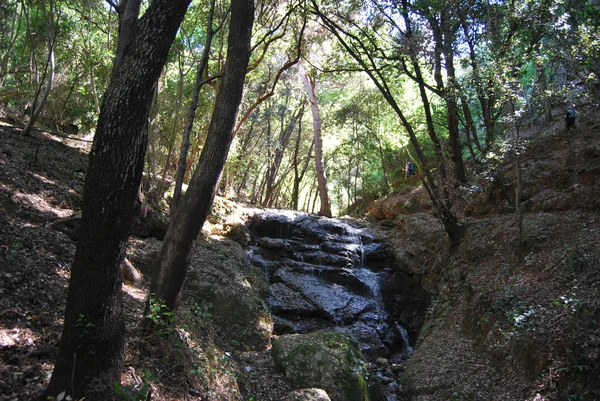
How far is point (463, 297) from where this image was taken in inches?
338

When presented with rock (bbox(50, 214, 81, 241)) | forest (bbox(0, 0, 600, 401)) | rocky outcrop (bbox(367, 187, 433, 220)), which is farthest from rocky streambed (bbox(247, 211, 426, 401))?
rock (bbox(50, 214, 81, 241))

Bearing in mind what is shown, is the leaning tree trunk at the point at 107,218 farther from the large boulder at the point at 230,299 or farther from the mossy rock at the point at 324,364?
the large boulder at the point at 230,299

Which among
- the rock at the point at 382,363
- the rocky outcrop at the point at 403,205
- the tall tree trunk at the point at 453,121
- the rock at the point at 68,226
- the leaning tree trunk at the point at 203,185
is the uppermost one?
the tall tree trunk at the point at 453,121

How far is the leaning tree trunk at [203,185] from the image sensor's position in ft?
16.4

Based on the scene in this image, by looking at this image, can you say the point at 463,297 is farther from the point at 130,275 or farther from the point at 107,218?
the point at 107,218

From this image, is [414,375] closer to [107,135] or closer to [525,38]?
[107,135]

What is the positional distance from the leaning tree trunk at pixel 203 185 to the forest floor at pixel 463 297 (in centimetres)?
74

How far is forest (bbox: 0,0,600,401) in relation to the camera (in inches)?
129

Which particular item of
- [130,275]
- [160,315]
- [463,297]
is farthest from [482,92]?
[130,275]

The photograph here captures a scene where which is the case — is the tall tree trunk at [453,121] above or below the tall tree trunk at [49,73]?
above

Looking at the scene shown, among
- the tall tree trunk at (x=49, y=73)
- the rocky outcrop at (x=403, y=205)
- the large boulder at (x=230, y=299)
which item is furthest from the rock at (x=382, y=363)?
the tall tree trunk at (x=49, y=73)

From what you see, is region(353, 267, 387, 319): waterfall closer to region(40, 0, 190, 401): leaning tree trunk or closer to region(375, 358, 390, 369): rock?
region(375, 358, 390, 369): rock

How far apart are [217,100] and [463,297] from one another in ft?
22.2

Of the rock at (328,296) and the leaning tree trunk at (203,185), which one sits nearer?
the leaning tree trunk at (203,185)
